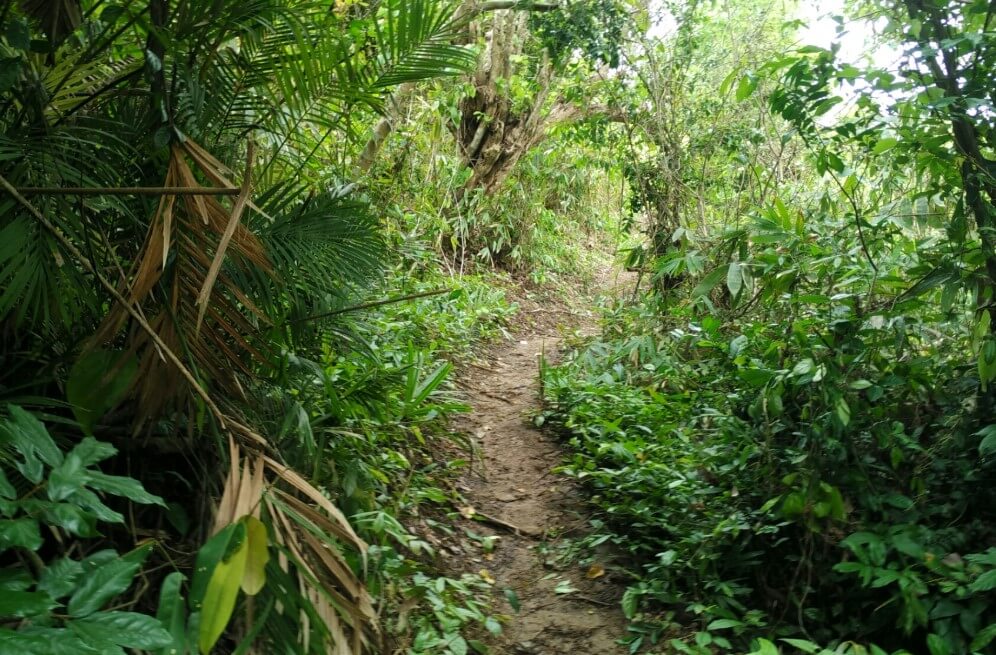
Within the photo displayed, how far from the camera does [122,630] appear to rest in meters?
1.14

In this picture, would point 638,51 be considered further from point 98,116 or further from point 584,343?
point 98,116

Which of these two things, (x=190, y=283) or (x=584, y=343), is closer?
(x=190, y=283)

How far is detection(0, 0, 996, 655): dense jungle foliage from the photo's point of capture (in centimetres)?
153

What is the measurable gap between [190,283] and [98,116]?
2.17 ft

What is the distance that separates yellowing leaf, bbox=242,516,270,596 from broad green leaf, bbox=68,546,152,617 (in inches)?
8.6

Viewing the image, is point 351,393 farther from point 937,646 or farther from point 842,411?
point 937,646

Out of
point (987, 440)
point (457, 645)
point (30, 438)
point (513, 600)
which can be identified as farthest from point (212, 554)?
point (987, 440)

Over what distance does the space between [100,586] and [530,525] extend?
2441 mm

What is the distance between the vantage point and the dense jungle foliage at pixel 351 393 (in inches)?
60.1

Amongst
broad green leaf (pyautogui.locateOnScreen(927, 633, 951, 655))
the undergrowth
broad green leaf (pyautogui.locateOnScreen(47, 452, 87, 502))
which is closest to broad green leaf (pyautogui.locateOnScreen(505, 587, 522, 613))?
the undergrowth

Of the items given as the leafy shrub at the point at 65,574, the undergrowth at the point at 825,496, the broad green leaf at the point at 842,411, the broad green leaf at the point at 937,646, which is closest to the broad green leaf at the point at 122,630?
the leafy shrub at the point at 65,574

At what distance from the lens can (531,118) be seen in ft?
27.7

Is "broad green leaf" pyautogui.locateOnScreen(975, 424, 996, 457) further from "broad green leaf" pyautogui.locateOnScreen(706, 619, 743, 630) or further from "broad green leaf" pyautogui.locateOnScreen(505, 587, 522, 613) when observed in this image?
"broad green leaf" pyautogui.locateOnScreen(505, 587, 522, 613)

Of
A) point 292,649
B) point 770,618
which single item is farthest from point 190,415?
point 770,618
